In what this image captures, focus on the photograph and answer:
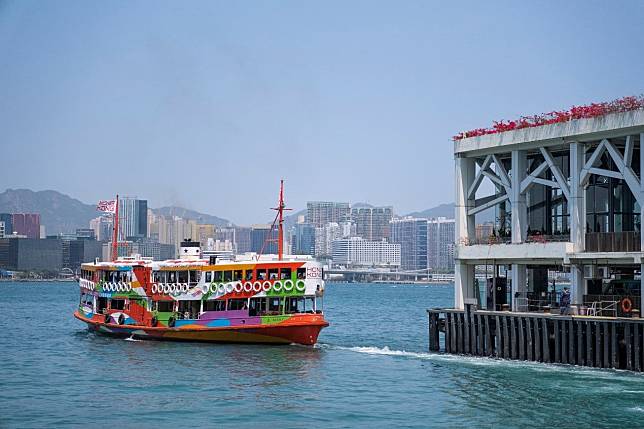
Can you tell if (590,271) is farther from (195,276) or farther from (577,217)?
(195,276)

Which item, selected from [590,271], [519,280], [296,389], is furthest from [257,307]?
[590,271]

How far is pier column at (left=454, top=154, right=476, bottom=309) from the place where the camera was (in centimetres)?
5188

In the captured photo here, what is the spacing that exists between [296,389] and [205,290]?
16435 mm

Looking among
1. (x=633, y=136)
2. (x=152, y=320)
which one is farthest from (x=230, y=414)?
(x=152, y=320)

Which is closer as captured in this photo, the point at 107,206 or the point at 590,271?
the point at 590,271

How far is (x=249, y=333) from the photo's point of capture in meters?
56.2

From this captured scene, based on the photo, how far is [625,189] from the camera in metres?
48.2

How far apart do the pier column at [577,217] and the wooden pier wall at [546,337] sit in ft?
6.84

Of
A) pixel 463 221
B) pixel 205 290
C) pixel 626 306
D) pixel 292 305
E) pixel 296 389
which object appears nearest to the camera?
pixel 296 389

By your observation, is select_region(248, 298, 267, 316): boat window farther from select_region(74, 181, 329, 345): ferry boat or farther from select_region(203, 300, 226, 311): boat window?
select_region(203, 300, 226, 311): boat window

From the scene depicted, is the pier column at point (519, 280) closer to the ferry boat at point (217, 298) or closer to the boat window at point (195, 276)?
the ferry boat at point (217, 298)

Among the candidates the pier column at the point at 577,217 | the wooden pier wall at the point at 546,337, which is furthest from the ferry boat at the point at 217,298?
the pier column at the point at 577,217

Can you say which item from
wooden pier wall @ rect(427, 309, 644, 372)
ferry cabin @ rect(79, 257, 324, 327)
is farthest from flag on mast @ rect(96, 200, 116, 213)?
wooden pier wall @ rect(427, 309, 644, 372)

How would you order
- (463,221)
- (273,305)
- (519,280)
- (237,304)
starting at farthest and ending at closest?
1. (237,304)
2. (273,305)
3. (463,221)
4. (519,280)
